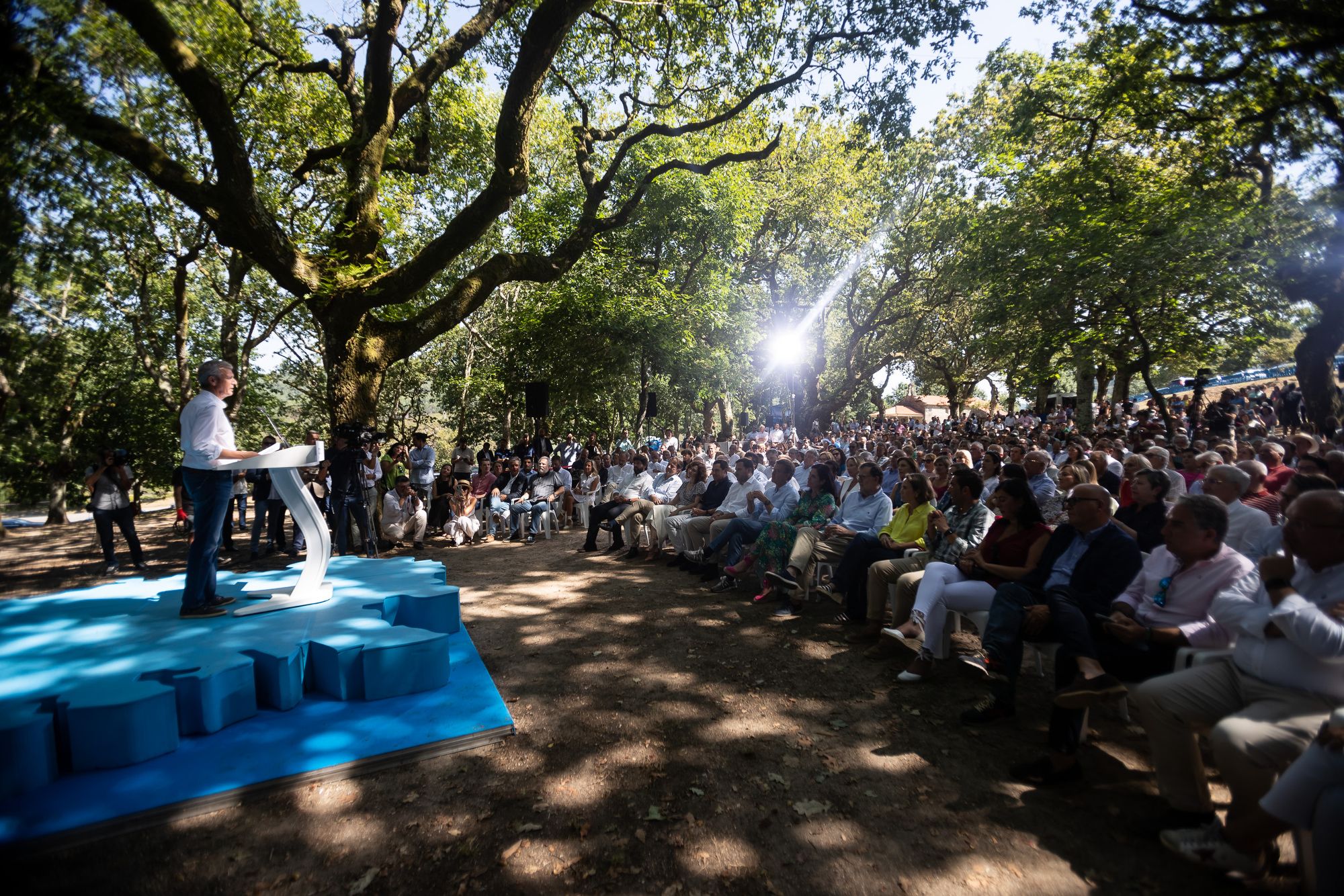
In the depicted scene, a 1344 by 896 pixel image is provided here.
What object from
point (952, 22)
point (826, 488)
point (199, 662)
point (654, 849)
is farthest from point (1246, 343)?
point (199, 662)

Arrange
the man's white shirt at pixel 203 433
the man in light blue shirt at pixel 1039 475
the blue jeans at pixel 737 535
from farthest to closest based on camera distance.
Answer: the blue jeans at pixel 737 535 → the man in light blue shirt at pixel 1039 475 → the man's white shirt at pixel 203 433

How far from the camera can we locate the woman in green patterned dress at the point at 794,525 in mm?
5688

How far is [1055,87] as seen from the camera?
12.4m

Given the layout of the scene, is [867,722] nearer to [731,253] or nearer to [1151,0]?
[1151,0]

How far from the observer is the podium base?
419 centimetres

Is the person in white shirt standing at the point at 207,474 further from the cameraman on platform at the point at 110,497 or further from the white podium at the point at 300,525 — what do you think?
the cameraman on platform at the point at 110,497

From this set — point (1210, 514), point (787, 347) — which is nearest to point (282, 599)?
point (1210, 514)

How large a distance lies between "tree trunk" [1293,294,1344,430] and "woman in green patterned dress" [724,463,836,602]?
11.8 meters

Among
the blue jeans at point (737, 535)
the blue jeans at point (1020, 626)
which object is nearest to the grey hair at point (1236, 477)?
the blue jeans at point (1020, 626)

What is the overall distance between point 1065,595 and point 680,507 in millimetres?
5259

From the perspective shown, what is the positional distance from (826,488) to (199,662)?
491 cm

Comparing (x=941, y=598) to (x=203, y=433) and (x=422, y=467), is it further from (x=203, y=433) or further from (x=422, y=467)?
(x=422, y=467)

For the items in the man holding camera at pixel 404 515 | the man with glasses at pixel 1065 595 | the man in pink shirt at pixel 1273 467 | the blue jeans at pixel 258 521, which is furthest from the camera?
the man holding camera at pixel 404 515

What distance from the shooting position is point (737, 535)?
6.31 m
